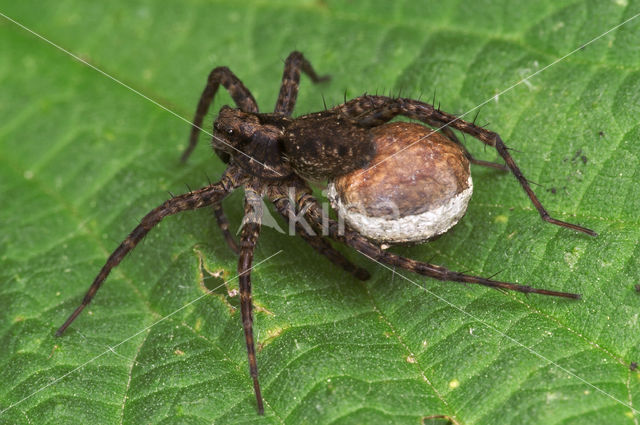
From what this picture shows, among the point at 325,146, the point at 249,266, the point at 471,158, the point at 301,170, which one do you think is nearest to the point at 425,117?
the point at 471,158

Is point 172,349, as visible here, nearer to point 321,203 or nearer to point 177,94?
point 321,203

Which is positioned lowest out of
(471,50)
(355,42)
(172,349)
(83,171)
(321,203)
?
(172,349)

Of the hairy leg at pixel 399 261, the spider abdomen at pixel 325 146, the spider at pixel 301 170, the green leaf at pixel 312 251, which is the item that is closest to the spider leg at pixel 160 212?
the spider at pixel 301 170

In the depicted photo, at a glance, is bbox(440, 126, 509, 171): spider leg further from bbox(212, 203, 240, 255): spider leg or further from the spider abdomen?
bbox(212, 203, 240, 255): spider leg

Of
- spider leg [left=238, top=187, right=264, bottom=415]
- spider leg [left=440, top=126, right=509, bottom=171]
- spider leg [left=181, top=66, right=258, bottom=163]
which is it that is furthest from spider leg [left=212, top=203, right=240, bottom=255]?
spider leg [left=440, top=126, right=509, bottom=171]

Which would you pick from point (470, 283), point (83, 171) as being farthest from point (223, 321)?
point (83, 171)
